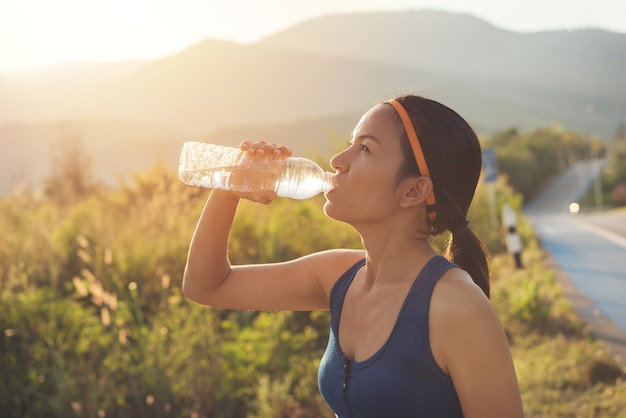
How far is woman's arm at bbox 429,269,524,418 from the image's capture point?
2055 mm

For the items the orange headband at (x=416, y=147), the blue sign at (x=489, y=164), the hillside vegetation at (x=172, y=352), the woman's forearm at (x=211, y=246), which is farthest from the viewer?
the blue sign at (x=489, y=164)

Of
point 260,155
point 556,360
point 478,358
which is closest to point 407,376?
point 478,358

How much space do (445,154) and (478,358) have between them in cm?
67

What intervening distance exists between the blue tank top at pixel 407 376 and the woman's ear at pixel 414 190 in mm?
214

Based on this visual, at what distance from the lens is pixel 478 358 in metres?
2.05

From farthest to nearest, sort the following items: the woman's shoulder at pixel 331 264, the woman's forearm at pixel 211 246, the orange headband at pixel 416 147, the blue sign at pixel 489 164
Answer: the blue sign at pixel 489 164
the woman's forearm at pixel 211 246
the woman's shoulder at pixel 331 264
the orange headband at pixel 416 147

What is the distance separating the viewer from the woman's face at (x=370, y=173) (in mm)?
2436

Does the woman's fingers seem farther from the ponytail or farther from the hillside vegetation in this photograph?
the hillside vegetation

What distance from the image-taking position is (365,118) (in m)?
2.52

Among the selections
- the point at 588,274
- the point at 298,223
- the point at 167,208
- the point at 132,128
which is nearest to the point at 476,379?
the point at 167,208

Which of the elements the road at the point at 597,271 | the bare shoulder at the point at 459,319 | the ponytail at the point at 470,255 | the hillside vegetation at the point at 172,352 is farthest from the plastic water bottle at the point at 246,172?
the road at the point at 597,271

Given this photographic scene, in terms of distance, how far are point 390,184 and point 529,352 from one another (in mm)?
5515

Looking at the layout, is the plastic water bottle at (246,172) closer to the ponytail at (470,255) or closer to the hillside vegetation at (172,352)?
the ponytail at (470,255)

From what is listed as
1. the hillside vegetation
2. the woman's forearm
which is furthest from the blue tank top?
the hillside vegetation
